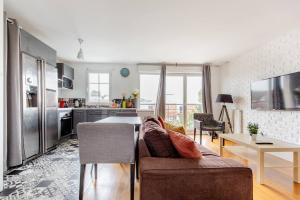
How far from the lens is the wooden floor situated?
7.97ft

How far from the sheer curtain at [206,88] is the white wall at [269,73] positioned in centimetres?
65

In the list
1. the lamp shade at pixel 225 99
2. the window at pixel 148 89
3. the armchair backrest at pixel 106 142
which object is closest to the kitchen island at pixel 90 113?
the window at pixel 148 89

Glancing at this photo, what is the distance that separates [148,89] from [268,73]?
11.4 feet

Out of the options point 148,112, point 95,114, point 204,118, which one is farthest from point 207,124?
point 95,114

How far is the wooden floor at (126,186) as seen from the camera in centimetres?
243

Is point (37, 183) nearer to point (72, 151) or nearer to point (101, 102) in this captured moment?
point (72, 151)

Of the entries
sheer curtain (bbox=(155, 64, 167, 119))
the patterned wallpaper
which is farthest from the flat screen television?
sheer curtain (bbox=(155, 64, 167, 119))

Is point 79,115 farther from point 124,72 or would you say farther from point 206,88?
point 206,88

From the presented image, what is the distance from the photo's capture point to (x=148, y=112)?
5.12 metres

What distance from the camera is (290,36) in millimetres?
3918

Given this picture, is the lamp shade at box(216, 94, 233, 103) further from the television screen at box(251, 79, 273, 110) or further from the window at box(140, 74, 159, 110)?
the window at box(140, 74, 159, 110)

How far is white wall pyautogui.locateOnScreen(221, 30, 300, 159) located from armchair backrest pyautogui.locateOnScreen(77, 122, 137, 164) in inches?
120

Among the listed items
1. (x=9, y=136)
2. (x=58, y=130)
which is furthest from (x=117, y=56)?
(x=9, y=136)

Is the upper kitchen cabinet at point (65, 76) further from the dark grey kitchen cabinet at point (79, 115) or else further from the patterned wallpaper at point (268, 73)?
the patterned wallpaper at point (268, 73)
